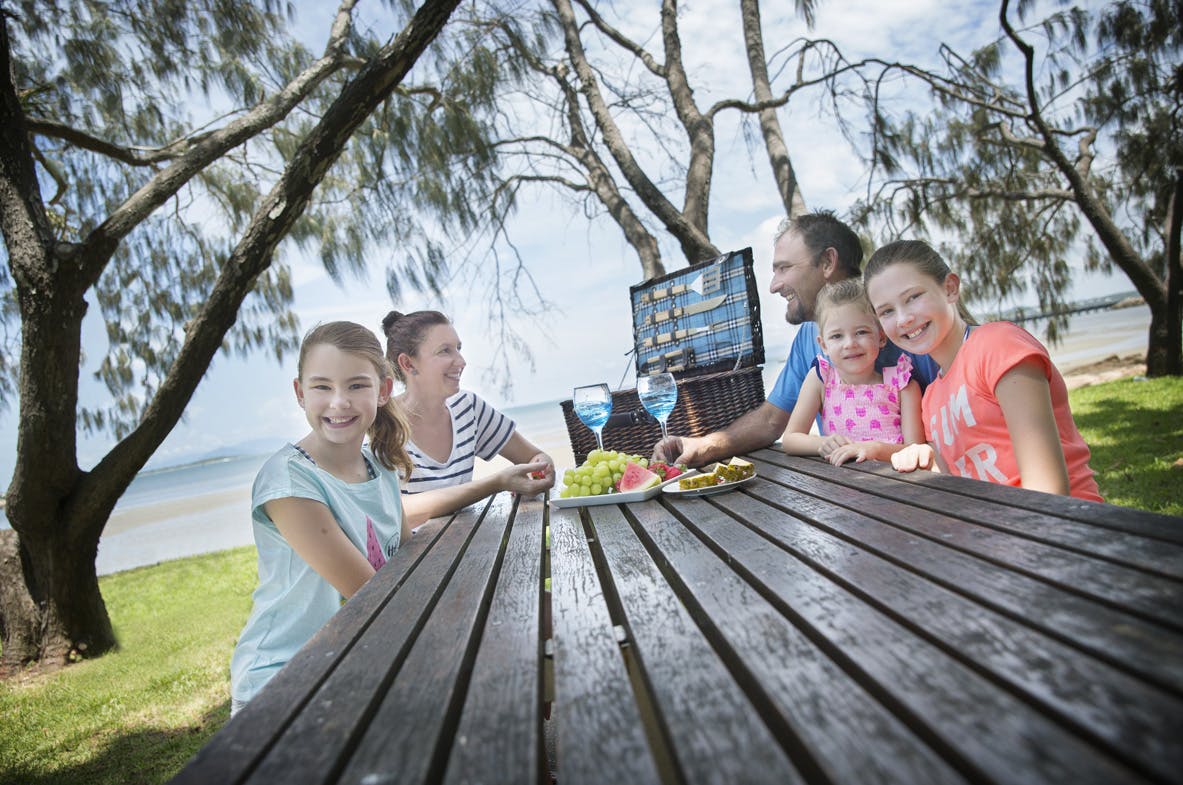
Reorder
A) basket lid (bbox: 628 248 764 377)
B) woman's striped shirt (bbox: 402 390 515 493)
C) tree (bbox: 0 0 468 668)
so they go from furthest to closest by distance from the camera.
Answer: tree (bbox: 0 0 468 668) → basket lid (bbox: 628 248 764 377) → woman's striped shirt (bbox: 402 390 515 493)

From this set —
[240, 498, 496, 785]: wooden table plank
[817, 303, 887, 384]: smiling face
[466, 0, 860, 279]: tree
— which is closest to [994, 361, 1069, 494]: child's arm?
[817, 303, 887, 384]: smiling face

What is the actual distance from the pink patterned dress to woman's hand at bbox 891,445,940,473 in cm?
49

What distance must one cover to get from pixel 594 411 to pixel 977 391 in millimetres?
918

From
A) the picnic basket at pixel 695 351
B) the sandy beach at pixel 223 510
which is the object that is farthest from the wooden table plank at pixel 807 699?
the sandy beach at pixel 223 510

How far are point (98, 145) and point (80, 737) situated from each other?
3152 mm

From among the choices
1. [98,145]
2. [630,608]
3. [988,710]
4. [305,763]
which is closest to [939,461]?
[630,608]

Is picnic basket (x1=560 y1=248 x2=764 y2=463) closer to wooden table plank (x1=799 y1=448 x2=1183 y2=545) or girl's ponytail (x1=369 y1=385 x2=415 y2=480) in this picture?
girl's ponytail (x1=369 y1=385 x2=415 y2=480)

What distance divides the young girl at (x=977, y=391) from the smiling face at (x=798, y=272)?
2.94 ft

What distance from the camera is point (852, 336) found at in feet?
6.86

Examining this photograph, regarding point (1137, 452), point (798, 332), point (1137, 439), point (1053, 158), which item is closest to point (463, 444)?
point (798, 332)

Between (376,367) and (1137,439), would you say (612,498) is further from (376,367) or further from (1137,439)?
(1137,439)

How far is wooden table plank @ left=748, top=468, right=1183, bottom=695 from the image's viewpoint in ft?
1.96

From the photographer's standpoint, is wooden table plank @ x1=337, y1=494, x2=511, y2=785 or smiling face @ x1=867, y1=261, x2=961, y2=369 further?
smiling face @ x1=867, y1=261, x2=961, y2=369

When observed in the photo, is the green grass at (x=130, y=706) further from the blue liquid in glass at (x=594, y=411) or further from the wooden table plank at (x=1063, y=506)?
the wooden table plank at (x=1063, y=506)
